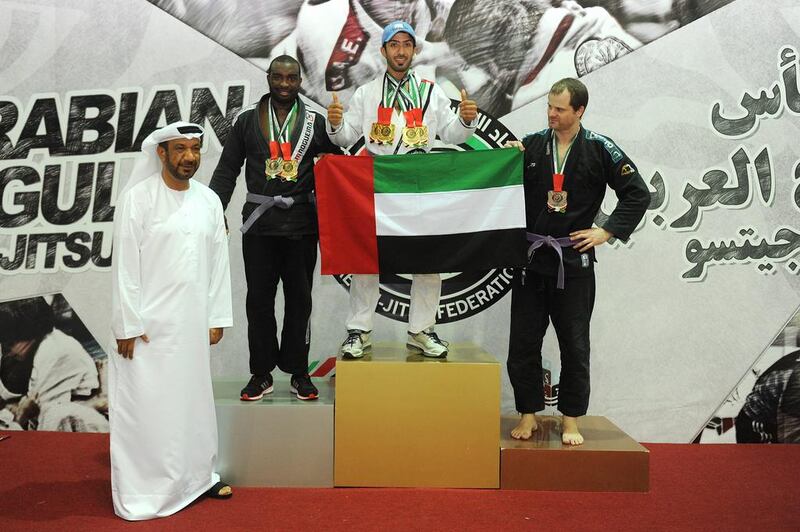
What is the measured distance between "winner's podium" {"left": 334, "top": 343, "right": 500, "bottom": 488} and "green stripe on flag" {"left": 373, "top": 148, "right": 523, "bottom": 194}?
0.87 m

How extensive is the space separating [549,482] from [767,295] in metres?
2.02

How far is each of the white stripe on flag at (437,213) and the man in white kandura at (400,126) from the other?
258 millimetres

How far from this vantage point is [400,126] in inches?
148

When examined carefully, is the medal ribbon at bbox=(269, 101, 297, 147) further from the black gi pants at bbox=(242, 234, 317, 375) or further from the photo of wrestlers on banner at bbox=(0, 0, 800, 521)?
the black gi pants at bbox=(242, 234, 317, 375)

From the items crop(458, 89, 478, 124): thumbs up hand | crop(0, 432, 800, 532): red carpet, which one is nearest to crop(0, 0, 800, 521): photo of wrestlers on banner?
crop(458, 89, 478, 124): thumbs up hand

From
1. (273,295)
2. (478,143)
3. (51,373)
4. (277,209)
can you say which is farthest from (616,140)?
(51,373)

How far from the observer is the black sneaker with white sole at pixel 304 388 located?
146 inches

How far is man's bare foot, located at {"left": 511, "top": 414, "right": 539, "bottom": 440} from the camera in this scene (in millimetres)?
3736

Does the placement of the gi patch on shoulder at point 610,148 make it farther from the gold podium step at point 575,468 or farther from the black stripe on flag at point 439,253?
the gold podium step at point 575,468

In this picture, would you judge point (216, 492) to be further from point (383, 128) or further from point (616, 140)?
point (616, 140)

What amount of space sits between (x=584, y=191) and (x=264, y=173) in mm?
1558

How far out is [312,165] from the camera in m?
3.76

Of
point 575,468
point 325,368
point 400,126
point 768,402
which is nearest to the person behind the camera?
point 575,468

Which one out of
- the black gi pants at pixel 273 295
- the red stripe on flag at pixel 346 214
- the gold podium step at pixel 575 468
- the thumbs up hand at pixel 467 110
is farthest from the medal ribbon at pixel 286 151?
the gold podium step at pixel 575 468
